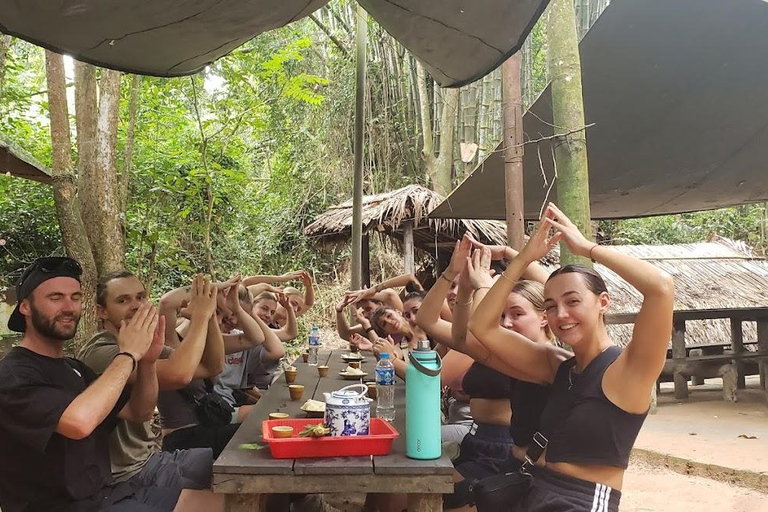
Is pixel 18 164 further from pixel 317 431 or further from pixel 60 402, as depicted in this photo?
pixel 317 431

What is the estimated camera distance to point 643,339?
1812 millimetres

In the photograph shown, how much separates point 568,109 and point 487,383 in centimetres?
164

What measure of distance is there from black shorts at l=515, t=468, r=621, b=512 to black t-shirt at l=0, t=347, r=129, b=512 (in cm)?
151

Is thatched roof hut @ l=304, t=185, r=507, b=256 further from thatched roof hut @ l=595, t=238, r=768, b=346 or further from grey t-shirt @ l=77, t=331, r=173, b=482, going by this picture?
grey t-shirt @ l=77, t=331, r=173, b=482

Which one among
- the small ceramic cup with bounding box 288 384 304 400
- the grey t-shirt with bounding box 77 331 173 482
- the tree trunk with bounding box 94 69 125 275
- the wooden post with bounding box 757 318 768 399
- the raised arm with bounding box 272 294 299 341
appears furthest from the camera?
the wooden post with bounding box 757 318 768 399

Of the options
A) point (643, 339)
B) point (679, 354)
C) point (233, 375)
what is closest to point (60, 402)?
point (643, 339)

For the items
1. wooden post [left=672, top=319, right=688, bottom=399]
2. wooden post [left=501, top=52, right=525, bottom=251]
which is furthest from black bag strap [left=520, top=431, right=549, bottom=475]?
wooden post [left=672, top=319, right=688, bottom=399]

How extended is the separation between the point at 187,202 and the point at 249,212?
443cm

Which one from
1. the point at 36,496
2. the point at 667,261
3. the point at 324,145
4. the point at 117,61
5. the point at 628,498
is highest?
the point at 324,145

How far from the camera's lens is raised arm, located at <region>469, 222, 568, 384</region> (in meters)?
2.19

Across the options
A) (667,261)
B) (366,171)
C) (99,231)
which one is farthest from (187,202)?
(667,261)

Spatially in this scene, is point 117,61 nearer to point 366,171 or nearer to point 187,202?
point 187,202

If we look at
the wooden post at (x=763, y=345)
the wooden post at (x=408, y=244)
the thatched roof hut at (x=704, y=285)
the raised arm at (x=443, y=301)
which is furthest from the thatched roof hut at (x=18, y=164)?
the wooden post at (x=763, y=345)

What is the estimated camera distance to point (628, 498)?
4.55 m
